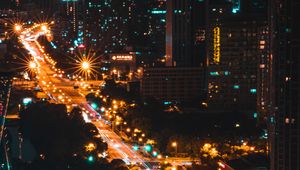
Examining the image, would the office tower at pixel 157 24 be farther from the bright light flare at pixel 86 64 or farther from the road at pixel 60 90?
the road at pixel 60 90

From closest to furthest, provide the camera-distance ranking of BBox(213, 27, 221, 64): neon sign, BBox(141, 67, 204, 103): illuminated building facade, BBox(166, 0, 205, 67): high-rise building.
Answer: BBox(213, 27, 221, 64): neon sign
BBox(141, 67, 204, 103): illuminated building facade
BBox(166, 0, 205, 67): high-rise building

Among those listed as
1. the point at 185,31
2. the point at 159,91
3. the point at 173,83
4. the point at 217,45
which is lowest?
the point at 159,91

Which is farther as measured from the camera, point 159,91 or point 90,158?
point 159,91

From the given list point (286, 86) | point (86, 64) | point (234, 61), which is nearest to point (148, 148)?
point (286, 86)

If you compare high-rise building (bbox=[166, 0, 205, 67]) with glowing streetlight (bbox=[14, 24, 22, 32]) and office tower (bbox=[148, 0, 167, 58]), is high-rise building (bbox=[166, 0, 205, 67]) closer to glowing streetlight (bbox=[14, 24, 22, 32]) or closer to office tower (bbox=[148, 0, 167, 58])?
office tower (bbox=[148, 0, 167, 58])

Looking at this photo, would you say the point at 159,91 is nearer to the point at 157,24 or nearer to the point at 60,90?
the point at 60,90

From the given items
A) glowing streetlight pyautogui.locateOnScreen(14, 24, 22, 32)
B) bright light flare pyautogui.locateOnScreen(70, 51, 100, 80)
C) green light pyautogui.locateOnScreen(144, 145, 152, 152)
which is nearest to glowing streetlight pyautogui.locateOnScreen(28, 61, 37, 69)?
bright light flare pyautogui.locateOnScreen(70, 51, 100, 80)

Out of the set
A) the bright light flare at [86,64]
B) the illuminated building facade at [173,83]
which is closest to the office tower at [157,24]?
the bright light flare at [86,64]
